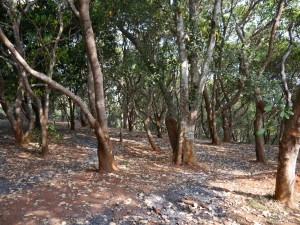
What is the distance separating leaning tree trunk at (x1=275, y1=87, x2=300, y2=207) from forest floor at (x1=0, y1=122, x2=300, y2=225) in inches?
13.2

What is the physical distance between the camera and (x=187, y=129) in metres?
11.1

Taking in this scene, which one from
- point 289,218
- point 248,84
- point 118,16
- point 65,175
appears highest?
point 118,16

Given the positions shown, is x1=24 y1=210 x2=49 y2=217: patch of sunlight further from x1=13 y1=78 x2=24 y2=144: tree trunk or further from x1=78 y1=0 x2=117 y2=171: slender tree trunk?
x1=13 y1=78 x2=24 y2=144: tree trunk

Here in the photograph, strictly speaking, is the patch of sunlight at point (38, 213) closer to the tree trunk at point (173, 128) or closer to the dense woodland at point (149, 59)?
the dense woodland at point (149, 59)

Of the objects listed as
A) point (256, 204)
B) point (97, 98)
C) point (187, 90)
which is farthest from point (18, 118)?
point (256, 204)

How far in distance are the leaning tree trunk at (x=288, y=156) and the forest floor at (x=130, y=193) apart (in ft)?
1.10

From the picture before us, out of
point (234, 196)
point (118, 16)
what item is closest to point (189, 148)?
point (234, 196)

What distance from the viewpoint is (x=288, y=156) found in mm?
7090

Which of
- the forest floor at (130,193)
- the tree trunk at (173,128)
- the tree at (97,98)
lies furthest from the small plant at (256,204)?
the tree trunk at (173,128)

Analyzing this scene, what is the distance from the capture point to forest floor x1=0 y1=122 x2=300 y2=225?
6.14 meters

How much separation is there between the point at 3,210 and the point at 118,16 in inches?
441

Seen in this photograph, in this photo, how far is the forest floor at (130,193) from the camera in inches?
242

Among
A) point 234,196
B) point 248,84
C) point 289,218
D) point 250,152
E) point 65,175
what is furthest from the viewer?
point 250,152

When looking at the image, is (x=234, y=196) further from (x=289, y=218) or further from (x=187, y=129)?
(x=187, y=129)
